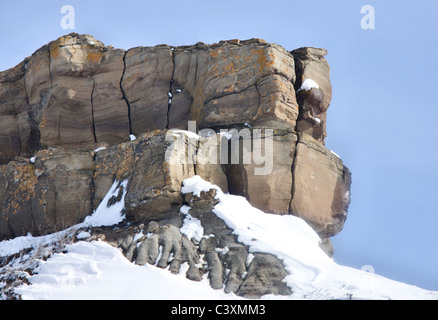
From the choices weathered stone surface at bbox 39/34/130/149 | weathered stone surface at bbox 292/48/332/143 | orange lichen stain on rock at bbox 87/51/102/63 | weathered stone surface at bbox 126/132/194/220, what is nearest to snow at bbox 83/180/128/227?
weathered stone surface at bbox 126/132/194/220


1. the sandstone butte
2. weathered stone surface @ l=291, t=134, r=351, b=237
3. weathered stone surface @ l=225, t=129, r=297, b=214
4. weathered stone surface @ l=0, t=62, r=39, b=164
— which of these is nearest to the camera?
weathered stone surface @ l=225, t=129, r=297, b=214

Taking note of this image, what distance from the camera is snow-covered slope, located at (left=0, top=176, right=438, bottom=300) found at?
53.1 feet

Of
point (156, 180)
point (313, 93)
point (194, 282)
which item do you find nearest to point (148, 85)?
point (313, 93)

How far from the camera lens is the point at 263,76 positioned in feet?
87.7

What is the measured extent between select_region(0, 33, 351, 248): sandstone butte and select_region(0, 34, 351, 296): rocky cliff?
0.16ft

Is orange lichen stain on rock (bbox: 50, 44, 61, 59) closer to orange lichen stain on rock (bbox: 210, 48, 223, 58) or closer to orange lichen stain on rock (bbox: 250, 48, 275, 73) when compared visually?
orange lichen stain on rock (bbox: 210, 48, 223, 58)

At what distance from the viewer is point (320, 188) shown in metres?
25.4

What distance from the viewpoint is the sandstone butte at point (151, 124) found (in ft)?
79.4

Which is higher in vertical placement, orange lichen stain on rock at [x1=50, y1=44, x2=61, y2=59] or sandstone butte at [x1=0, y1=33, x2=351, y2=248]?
orange lichen stain on rock at [x1=50, y1=44, x2=61, y2=59]

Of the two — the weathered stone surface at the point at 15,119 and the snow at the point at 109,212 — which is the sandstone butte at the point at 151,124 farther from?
the snow at the point at 109,212

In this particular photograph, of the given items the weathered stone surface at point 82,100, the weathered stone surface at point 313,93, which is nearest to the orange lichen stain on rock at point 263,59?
the weathered stone surface at point 313,93

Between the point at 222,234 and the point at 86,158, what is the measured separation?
755 centimetres

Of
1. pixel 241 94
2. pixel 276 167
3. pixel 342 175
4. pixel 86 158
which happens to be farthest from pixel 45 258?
pixel 342 175

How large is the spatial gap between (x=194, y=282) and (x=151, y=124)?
503 inches
